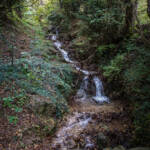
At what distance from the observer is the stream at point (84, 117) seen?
515cm

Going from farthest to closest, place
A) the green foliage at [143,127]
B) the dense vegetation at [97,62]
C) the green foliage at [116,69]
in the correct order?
the green foliage at [116,69] → the dense vegetation at [97,62] → the green foliage at [143,127]

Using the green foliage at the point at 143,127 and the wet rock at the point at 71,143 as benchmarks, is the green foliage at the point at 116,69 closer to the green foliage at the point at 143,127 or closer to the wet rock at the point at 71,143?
the green foliage at the point at 143,127

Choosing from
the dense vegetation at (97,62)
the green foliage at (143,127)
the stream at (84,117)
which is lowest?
the stream at (84,117)

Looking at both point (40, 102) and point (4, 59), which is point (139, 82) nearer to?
point (40, 102)

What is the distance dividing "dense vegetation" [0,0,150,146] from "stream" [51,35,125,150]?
23.3 inches

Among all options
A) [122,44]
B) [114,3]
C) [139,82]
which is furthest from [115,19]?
[139,82]

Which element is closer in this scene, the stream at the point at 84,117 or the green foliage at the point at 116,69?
the stream at the point at 84,117

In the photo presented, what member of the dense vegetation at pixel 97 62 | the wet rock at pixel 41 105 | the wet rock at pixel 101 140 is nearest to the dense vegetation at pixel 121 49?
the dense vegetation at pixel 97 62

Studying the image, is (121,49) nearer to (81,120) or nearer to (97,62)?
(97,62)

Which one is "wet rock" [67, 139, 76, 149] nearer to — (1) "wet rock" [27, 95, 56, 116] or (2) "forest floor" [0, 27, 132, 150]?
(2) "forest floor" [0, 27, 132, 150]

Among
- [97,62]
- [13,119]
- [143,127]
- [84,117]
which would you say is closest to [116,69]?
[97,62]

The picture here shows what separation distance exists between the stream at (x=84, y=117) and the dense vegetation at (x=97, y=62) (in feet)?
1.95

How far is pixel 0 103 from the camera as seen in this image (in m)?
4.93

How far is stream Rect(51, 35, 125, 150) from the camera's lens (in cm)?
515
